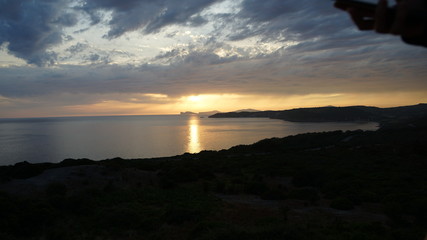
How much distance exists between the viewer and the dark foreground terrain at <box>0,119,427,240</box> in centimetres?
1199

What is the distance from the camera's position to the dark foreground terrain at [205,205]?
39.3 ft

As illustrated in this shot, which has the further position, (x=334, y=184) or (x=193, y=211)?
(x=334, y=184)

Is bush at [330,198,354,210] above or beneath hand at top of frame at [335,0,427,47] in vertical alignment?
beneath

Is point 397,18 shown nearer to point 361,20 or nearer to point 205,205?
point 361,20

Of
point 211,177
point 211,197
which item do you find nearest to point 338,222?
point 211,197

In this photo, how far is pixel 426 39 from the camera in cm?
272

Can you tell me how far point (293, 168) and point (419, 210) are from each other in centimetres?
1754

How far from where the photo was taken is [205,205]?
54.6 ft

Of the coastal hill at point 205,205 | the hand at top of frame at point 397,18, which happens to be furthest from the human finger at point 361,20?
the coastal hill at point 205,205

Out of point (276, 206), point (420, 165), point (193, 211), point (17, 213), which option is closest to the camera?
point (17, 213)

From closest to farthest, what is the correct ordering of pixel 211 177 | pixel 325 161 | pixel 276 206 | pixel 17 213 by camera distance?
pixel 17 213 < pixel 276 206 < pixel 211 177 < pixel 325 161

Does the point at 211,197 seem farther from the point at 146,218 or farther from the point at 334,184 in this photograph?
the point at 334,184

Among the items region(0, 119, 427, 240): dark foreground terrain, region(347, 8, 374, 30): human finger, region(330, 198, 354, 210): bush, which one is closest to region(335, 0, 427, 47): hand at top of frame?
region(347, 8, 374, 30): human finger

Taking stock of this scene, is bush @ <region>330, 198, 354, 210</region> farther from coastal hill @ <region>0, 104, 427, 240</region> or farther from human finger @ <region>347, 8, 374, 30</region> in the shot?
human finger @ <region>347, 8, 374, 30</region>
